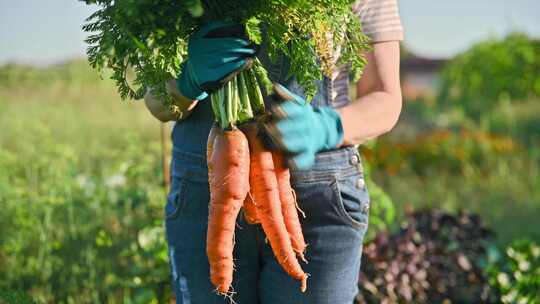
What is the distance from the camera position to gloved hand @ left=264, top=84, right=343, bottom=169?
1593 millimetres

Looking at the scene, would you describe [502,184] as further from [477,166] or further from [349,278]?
[349,278]

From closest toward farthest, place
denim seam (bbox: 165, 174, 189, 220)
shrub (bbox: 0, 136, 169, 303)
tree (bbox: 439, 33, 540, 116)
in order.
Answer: denim seam (bbox: 165, 174, 189, 220)
shrub (bbox: 0, 136, 169, 303)
tree (bbox: 439, 33, 540, 116)

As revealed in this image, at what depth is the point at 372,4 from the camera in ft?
5.88

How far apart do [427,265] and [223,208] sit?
1.94m

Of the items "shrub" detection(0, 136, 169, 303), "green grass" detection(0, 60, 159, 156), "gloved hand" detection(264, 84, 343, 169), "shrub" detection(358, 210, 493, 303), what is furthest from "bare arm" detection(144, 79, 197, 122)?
"green grass" detection(0, 60, 159, 156)

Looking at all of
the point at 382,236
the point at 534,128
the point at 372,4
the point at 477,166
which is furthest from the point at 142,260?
the point at 534,128

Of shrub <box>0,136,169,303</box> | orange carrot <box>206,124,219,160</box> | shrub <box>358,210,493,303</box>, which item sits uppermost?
orange carrot <box>206,124,219,160</box>

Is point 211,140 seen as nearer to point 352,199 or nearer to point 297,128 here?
point 297,128

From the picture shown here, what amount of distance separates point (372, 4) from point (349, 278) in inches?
28.9

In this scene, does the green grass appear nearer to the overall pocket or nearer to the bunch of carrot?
the bunch of carrot

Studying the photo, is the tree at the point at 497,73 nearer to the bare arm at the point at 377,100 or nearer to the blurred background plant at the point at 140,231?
the blurred background plant at the point at 140,231

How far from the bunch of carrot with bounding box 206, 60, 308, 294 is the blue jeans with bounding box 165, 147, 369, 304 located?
0.05 meters

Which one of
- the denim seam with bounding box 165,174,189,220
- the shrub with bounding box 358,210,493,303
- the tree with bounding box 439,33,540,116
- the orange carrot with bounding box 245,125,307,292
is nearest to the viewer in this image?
the orange carrot with bounding box 245,125,307,292

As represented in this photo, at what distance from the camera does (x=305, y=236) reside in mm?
1881
